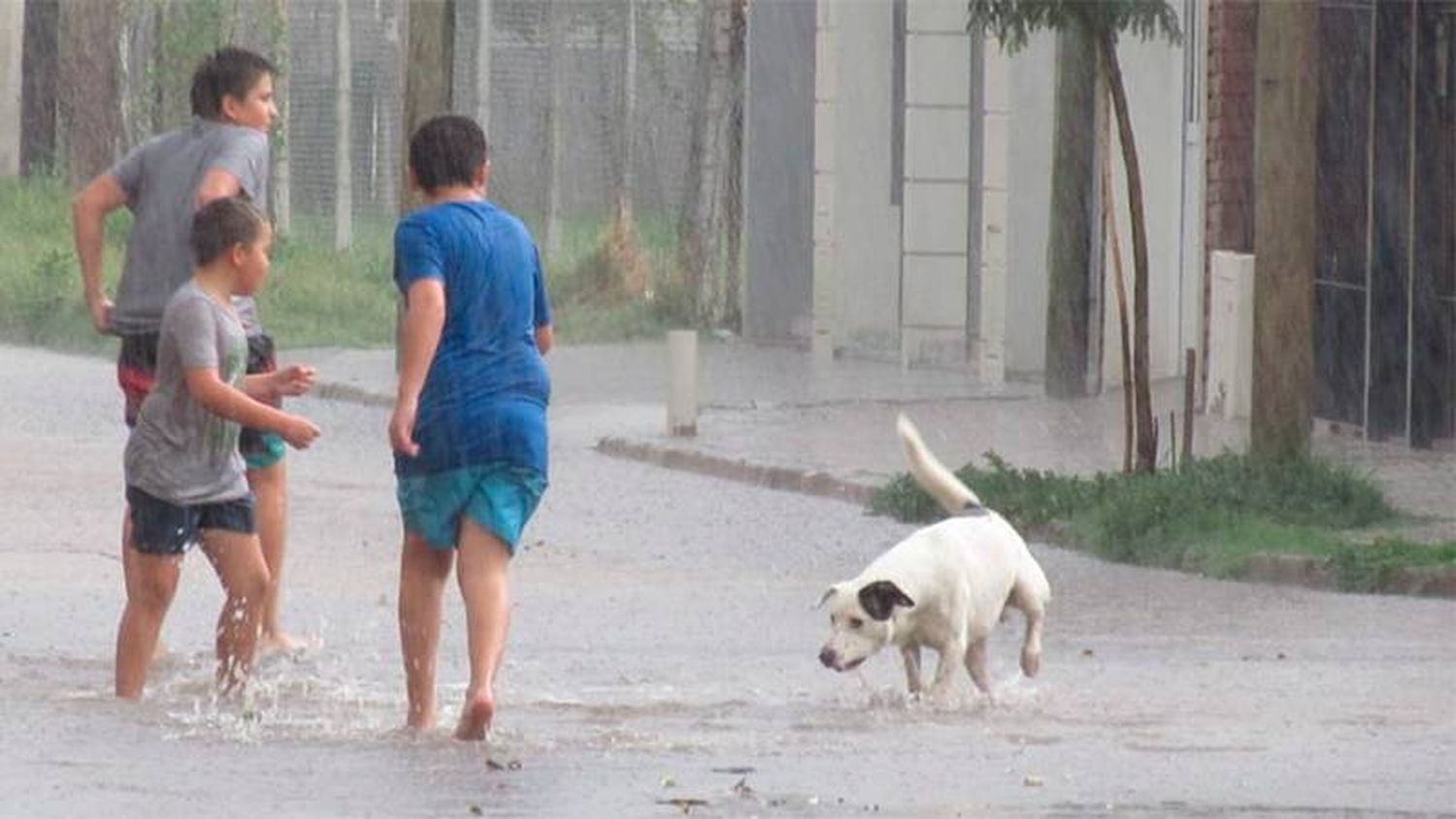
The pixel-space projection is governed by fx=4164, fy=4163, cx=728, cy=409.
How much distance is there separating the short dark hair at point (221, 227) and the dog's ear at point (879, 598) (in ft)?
6.19

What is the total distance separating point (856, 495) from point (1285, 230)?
2734 mm

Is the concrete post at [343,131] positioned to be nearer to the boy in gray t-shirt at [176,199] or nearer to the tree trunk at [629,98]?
the tree trunk at [629,98]

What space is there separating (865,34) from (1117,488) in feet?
40.0

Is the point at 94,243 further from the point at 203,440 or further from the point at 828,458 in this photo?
the point at 828,458

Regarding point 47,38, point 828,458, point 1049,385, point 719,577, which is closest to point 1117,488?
point 719,577

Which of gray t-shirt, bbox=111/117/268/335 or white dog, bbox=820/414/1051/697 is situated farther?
gray t-shirt, bbox=111/117/268/335

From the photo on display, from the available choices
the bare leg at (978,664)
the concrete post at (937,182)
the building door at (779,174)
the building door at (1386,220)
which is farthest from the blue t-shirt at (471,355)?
the building door at (779,174)

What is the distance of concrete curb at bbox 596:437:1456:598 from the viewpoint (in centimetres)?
1490

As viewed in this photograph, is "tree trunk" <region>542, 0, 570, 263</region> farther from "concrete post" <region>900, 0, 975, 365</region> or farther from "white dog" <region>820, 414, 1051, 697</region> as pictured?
"white dog" <region>820, 414, 1051, 697</region>

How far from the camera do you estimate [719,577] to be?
15.4 metres

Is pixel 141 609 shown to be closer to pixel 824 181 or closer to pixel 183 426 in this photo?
pixel 183 426

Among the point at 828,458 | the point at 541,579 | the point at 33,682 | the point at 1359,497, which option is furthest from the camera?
the point at 828,458

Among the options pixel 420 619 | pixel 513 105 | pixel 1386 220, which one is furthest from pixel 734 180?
pixel 420 619

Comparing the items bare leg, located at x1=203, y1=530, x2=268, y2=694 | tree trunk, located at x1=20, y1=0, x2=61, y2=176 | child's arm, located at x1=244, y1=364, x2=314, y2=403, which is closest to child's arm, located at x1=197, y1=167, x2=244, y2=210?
child's arm, located at x1=244, y1=364, x2=314, y2=403
